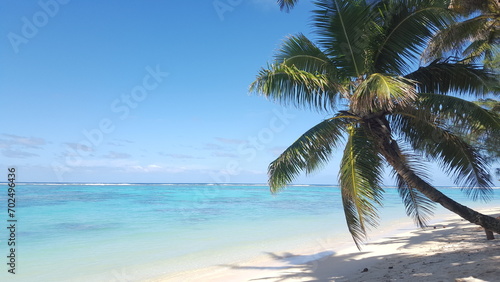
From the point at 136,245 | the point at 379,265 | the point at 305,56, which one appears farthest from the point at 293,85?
the point at 136,245

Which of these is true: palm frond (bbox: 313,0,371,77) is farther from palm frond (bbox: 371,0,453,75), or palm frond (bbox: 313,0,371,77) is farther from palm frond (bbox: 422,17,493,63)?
palm frond (bbox: 422,17,493,63)

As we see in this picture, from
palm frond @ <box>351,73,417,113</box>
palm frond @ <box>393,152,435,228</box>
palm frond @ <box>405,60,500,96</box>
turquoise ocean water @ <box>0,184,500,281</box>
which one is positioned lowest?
turquoise ocean water @ <box>0,184,500,281</box>

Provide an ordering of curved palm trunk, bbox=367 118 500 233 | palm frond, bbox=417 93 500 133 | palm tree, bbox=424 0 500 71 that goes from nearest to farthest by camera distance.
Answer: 1. palm frond, bbox=417 93 500 133
2. curved palm trunk, bbox=367 118 500 233
3. palm tree, bbox=424 0 500 71

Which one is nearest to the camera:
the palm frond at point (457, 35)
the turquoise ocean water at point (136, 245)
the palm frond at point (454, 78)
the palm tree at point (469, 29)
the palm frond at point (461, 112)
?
the palm frond at point (461, 112)

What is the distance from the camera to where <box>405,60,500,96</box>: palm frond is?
500 centimetres

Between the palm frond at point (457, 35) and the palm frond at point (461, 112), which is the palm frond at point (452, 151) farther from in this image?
the palm frond at point (457, 35)

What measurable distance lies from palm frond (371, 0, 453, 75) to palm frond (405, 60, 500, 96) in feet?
1.10

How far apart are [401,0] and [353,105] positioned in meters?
2.04

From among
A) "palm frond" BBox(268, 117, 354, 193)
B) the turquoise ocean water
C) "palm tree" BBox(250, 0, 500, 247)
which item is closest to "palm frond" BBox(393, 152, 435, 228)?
"palm tree" BBox(250, 0, 500, 247)

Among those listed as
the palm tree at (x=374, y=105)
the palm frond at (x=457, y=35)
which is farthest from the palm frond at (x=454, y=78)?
the palm frond at (x=457, y=35)

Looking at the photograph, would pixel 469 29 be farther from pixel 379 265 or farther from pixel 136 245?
pixel 136 245

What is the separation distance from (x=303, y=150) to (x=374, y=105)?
1221mm

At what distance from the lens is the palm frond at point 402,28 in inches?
193

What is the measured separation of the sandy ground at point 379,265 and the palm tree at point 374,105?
97cm
